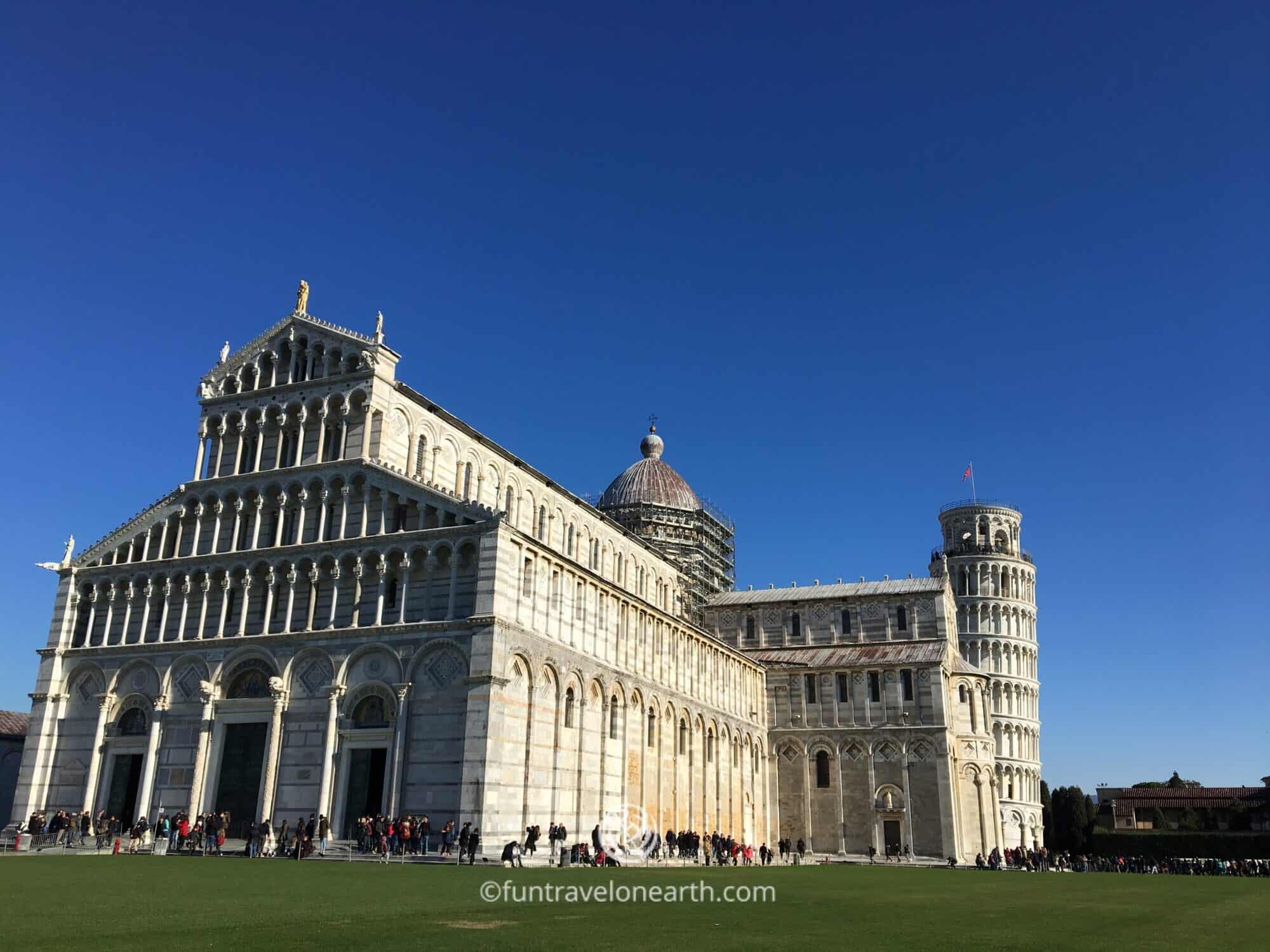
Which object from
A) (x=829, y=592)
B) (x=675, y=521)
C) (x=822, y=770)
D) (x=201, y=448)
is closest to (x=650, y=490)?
(x=675, y=521)

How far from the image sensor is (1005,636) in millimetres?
90125

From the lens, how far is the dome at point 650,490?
7281 centimetres

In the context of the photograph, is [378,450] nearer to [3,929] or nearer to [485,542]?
[485,542]

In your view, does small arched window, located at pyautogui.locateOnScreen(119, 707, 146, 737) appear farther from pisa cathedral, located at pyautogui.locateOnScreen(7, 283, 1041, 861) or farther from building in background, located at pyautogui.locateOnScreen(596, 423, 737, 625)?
building in background, located at pyautogui.locateOnScreen(596, 423, 737, 625)

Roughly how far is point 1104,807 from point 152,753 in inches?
3498

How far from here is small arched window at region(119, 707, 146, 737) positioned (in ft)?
135

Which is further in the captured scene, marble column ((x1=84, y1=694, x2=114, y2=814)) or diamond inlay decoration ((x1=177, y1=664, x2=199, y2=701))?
diamond inlay decoration ((x1=177, y1=664, x2=199, y2=701))

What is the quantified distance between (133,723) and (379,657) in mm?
12245

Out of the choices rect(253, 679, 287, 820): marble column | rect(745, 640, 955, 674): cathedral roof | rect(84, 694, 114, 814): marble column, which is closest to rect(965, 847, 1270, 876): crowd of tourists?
rect(745, 640, 955, 674): cathedral roof

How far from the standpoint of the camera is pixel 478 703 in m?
34.5

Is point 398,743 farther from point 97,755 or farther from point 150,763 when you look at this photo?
point 97,755

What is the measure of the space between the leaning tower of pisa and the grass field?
60661mm

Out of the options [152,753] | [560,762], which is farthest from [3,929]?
[152,753]

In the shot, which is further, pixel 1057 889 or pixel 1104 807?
pixel 1104 807
